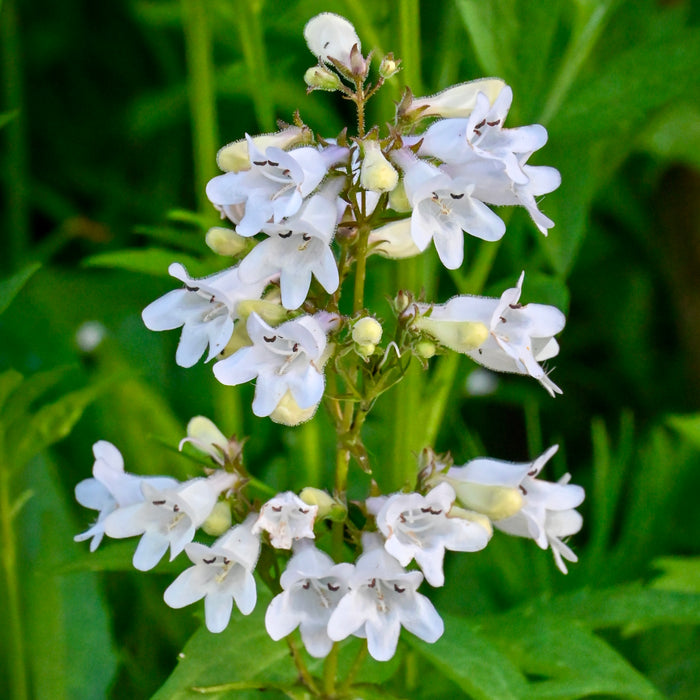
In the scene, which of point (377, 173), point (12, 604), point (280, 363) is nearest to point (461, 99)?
point (377, 173)

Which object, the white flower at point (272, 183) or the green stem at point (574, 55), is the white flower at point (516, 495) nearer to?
the white flower at point (272, 183)

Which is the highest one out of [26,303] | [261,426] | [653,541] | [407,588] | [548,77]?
[548,77]

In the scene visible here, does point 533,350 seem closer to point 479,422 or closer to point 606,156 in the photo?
point 606,156

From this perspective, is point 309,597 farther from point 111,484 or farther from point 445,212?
point 445,212

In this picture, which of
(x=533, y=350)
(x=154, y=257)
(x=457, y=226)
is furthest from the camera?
(x=154, y=257)

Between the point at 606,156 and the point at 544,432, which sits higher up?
the point at 606,156

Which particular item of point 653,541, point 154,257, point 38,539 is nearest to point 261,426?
point 38,539
